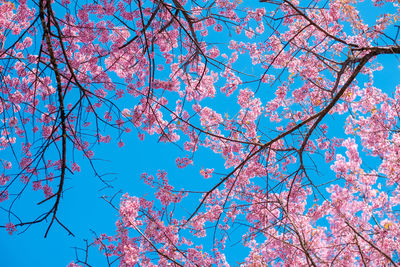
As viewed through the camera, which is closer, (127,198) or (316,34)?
(127,198)

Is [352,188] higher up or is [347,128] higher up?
[347,128]

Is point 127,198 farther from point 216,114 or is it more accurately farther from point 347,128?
point 347,128

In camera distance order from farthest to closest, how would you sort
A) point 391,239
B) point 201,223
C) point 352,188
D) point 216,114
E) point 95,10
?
1. point 216,114
2. point 201,223
3. point 391,239
4. point 352,188
5. point 95,10

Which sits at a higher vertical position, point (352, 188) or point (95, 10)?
point (95, 10)

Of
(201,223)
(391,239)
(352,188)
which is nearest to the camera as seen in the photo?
(352,188)

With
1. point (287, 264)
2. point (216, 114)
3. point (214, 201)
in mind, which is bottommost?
point (287, 264)

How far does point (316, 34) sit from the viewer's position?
8023 millimetres

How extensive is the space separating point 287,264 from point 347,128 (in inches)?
152

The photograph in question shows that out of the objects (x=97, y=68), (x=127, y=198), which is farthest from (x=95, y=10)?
(x=127, y=198)

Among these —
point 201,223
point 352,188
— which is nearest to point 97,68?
point 201,223

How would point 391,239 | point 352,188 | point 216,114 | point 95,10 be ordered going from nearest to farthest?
point 95,10
point 352,188
point 391,239
point 216,114

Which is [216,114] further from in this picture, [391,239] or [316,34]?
[391,239]

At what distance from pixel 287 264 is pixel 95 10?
576 centimetres

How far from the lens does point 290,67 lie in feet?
25.1
